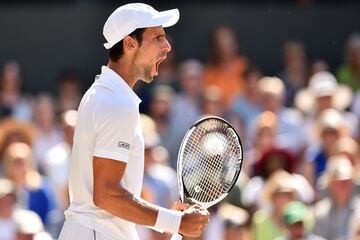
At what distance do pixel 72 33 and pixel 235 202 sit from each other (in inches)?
178

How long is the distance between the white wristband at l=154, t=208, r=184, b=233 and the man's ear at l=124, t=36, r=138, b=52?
73 centimetres

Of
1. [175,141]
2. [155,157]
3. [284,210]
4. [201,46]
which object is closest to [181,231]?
[284,210]

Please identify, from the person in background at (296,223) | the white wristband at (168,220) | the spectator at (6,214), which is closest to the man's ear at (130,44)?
the white wristband at (168,220)

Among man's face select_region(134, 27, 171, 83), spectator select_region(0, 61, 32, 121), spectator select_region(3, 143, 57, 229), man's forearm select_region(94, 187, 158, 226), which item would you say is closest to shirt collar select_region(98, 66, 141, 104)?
man's face select_region(134, 27, 171, 83)

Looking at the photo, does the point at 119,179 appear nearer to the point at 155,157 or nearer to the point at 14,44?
the point at 155,157

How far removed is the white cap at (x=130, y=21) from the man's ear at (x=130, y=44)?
0.03m

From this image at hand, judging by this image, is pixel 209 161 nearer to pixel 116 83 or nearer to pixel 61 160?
pixel 116 83

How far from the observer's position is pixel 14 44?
1327 centimetres

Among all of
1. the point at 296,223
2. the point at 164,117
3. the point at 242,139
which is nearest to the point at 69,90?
the point at 164,117

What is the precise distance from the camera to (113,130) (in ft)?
17.2

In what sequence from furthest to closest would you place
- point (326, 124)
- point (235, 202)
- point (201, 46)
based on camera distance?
point (201, 46) < point (326, 124) < point (235, 202)

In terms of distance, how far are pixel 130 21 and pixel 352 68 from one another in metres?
6.74

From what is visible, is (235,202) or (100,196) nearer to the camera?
(100,196)

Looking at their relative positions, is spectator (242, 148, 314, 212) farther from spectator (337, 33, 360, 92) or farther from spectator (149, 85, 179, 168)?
spectator (337, 33, 360, 92)
